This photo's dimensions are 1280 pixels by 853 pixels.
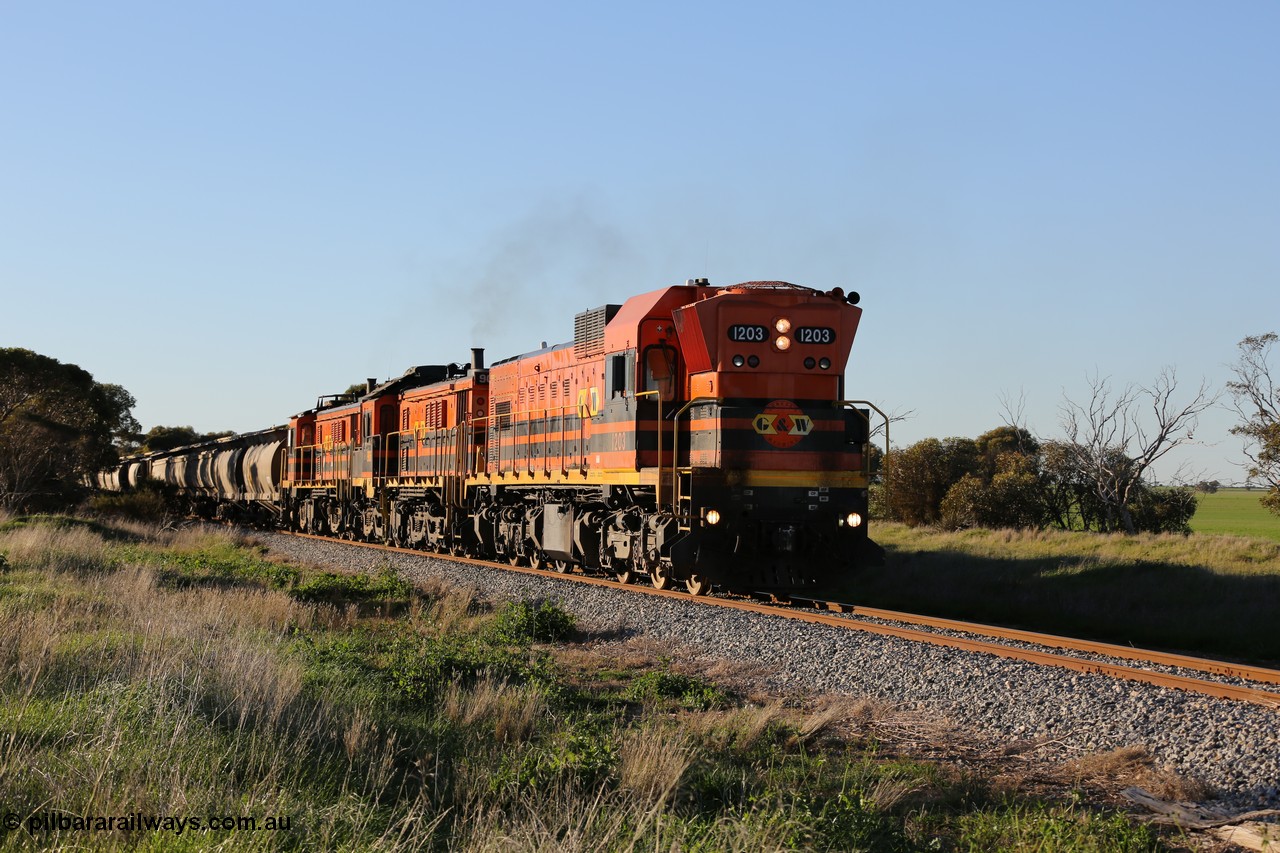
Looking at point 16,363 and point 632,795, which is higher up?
point 16,363

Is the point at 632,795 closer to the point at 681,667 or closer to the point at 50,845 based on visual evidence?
the point at 50,845

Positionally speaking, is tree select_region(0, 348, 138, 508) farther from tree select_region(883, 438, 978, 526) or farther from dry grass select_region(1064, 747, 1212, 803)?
dry grass select_region(1064, 747, 1212, 803)

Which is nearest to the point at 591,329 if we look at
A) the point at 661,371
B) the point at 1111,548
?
the point at 661,371

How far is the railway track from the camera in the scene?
31.3 ft

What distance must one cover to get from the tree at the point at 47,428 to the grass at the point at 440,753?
31.4 meters

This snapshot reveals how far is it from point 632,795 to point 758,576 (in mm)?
8938

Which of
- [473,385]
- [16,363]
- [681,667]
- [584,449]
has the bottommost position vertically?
[681,667]

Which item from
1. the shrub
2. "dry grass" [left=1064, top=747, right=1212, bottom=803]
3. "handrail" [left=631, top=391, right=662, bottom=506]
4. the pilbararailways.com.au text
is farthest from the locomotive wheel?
the pilbararailways.com.au text

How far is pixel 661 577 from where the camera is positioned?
1656 cm

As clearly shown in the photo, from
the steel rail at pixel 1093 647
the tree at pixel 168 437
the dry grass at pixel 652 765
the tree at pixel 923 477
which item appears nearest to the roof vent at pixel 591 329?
the steel rail at pixel 1093 647

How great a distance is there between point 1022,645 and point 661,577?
18.9ft

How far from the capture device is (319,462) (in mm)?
35000

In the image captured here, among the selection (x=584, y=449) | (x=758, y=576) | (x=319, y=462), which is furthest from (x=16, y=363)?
(x=758, y=576)

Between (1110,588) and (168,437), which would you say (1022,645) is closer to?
(1110,588)
